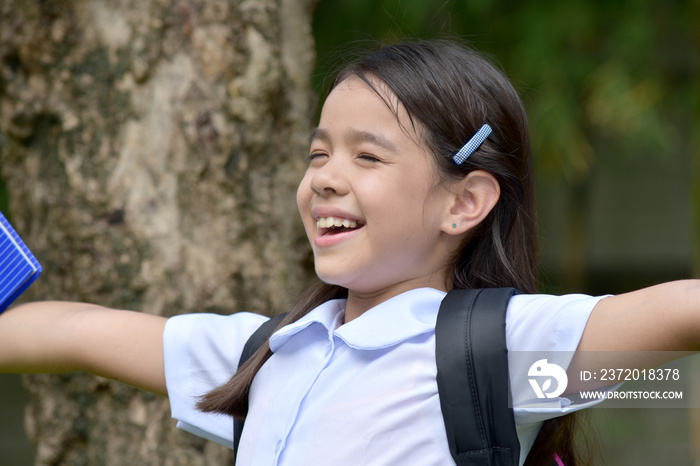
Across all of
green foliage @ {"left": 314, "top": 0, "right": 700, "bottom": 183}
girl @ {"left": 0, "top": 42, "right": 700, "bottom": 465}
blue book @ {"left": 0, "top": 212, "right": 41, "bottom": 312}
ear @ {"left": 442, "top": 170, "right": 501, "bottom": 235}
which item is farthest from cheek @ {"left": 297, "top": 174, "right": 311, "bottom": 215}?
green foliage @ {"left": 314, "top": 0, "right": 700, "bottom": 183}

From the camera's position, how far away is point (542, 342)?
1153 mm

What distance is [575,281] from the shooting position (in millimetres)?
6129

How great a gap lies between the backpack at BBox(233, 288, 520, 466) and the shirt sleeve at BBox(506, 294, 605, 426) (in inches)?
0.9

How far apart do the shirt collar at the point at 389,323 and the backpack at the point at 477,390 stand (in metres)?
0.08

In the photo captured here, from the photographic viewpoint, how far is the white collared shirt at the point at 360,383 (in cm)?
117

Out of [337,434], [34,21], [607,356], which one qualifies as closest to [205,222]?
[34,21]

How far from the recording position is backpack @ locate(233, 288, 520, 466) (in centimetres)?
115

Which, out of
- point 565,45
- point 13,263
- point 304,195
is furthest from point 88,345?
point 565,45

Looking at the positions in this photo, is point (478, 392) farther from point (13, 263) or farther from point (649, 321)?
point (13, 263)

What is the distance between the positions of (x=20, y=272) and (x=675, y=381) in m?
1.06

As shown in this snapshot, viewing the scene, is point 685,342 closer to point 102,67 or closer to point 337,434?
point 337,434

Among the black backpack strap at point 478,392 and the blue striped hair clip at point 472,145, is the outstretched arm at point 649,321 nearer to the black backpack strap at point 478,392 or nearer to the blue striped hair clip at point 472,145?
the black backpack strap at point 478,392

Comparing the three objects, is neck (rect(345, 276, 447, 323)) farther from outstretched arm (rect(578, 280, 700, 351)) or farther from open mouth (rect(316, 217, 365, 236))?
outstretched arm (rect(578, 280, 700, 351))

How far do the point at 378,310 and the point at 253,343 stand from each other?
0.80 feet
